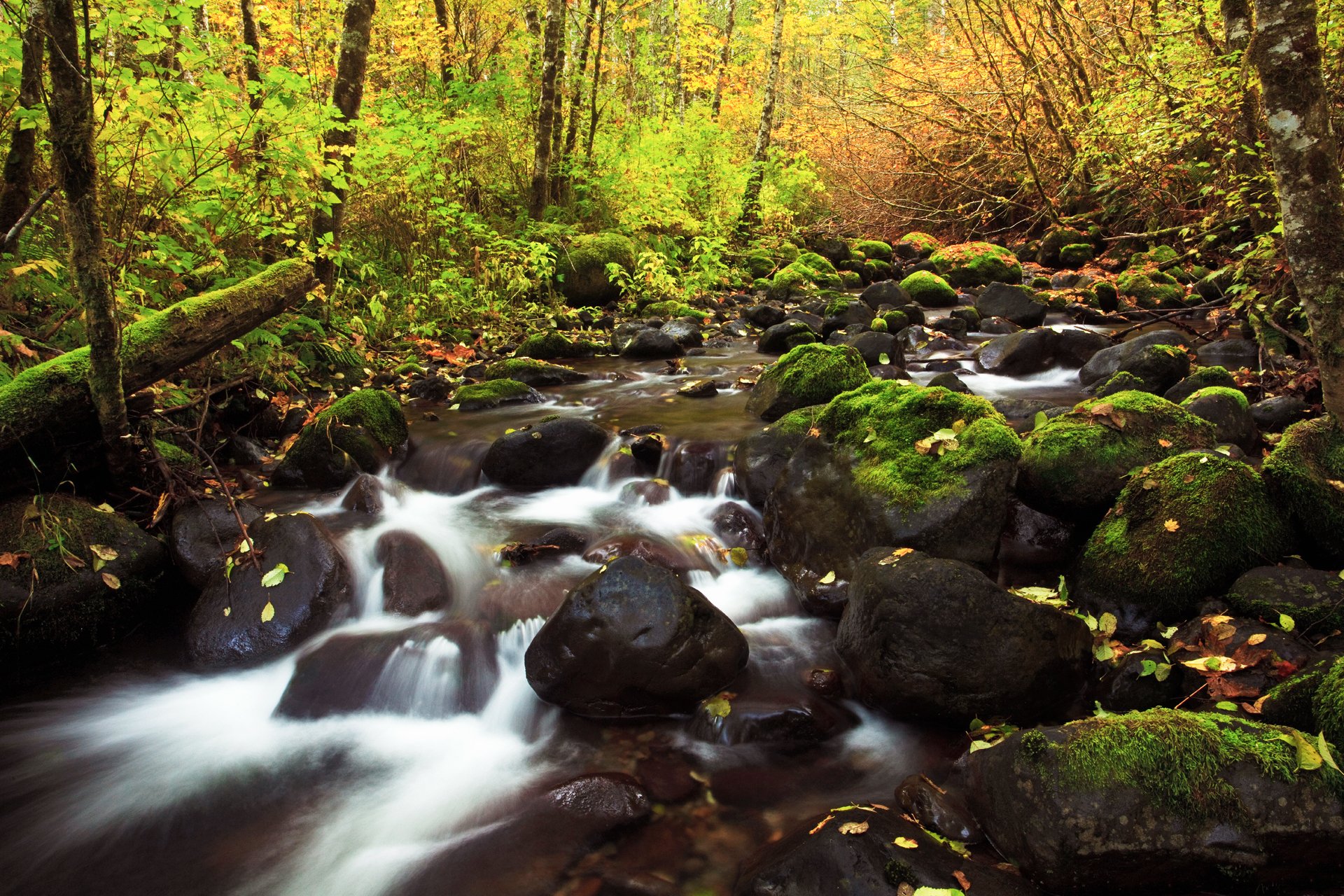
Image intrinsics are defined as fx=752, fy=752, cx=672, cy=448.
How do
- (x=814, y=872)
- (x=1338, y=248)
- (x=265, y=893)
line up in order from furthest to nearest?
(x=1338, y=248) → (x=265, y=893) → (x=814, y=872)

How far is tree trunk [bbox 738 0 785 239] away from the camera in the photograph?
1833cm

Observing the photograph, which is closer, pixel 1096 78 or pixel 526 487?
pixel 526 487

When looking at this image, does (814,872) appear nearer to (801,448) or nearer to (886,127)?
(801,448)

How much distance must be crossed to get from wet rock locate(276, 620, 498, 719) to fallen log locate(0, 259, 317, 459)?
6.69 ft

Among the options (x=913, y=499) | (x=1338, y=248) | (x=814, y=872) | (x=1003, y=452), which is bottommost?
(x=814, y=872)

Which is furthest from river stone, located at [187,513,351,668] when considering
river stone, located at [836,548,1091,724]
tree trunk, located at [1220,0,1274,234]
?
tree trunk, located at [1220,0,1274,234]

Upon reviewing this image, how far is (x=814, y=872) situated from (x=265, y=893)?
222 centimetres

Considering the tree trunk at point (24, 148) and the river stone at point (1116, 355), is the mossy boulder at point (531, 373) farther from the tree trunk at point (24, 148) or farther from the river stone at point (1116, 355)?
the river stone at point (1116, 355)

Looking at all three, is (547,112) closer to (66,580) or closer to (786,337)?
(786,337)

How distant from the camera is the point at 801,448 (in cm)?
541

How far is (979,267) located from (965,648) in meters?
13.7

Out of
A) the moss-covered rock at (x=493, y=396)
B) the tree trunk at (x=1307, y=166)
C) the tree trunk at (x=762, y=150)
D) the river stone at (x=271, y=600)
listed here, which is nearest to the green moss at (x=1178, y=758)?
the tree trunk at (x=1307, y=166)

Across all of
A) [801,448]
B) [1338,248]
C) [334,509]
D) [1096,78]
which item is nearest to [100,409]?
[334,509]

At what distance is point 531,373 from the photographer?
31.3 ft
